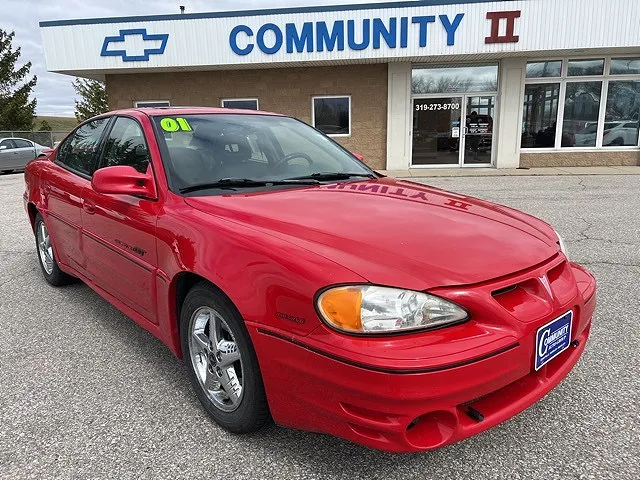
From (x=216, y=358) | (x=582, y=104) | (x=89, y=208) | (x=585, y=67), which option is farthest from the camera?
(x=582, y=104)

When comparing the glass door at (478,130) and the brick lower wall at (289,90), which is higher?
the brick lower wall at (289,90)

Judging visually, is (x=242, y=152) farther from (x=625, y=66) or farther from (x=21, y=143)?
(x=21, y=143)

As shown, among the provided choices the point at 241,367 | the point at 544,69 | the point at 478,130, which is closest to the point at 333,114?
the point at 478,130

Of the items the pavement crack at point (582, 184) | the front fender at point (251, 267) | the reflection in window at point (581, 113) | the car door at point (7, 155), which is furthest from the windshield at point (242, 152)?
the car door at point (7, 155)

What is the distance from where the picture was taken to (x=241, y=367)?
2092 millimetres

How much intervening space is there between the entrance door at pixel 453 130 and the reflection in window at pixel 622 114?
3471mm

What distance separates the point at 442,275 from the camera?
1.79m

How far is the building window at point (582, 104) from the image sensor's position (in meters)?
14.3

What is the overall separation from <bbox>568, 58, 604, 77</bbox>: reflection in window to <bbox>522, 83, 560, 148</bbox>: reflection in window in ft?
1.86

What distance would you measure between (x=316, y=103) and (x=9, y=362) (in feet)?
43.9

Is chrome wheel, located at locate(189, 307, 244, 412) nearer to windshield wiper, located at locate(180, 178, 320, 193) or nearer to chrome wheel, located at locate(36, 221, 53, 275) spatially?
windshield wiper, located at locate(180, 178, 320, 193)

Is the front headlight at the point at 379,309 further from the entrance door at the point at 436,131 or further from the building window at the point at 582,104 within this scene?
the building window at the point at 582,104

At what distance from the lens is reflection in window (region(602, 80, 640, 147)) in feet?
47.2

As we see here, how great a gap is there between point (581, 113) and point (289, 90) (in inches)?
352
